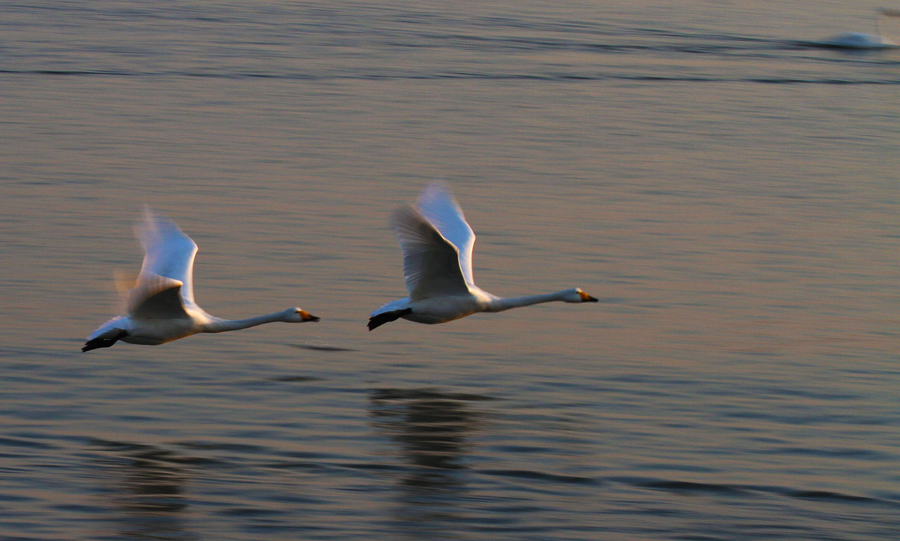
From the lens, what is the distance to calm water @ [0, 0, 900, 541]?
405 inches

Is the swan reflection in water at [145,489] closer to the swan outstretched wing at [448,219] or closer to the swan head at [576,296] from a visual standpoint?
the swan outstretched wing at [448,219]

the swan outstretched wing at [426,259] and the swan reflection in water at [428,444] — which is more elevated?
the swan outstretched wing at [426,259]

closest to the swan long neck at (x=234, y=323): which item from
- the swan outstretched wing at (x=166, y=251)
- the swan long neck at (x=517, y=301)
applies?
the swan outstretched wing at (x=166, y=251)

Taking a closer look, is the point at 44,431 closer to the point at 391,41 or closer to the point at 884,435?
the point at 884,435

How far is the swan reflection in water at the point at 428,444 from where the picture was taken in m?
10.1

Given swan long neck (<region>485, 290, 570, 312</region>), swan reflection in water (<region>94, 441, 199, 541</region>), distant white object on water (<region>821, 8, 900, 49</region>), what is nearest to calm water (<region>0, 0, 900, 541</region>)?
swan reflection in water (<region>94, 441, 199, 541</region>)

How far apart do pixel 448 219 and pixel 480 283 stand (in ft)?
6.71

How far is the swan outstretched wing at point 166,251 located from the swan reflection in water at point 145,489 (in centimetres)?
137

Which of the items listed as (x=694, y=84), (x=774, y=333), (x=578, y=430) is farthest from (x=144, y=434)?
(x=694, y=84)

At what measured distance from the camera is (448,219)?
42.7ft

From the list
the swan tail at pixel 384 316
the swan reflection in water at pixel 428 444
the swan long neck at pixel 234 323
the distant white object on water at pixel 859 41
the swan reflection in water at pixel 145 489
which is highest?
the distant white object on water at pixel 859 41

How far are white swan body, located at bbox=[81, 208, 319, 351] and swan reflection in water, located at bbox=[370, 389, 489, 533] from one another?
39.9 inches

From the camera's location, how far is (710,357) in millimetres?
13422

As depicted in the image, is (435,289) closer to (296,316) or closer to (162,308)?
(296,316)
